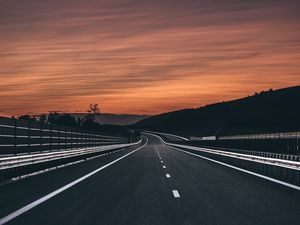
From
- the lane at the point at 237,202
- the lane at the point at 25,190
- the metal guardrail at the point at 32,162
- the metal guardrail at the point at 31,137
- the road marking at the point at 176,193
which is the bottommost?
the lane at the point at 237,202

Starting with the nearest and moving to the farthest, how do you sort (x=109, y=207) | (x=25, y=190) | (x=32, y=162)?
1. (x=109, y=207)
2. (x=25, y=190)
3. (x=32, y=162)

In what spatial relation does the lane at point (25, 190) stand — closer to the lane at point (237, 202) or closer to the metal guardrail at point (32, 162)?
the metal guardrail at point (32, 162)

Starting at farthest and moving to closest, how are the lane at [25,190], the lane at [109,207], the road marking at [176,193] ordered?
1. the road marking at [176,193]
2. the lane at [25,190]
3. the lane at [109,207]

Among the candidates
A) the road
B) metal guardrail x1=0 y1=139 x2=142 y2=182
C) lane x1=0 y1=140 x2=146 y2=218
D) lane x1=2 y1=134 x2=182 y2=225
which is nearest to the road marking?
the road

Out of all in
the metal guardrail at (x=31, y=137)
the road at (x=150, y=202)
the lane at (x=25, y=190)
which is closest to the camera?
the road at (x=150, y=202)

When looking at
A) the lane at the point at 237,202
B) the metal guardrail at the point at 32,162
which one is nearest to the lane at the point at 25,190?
the metal guardrail at the point at 32,162

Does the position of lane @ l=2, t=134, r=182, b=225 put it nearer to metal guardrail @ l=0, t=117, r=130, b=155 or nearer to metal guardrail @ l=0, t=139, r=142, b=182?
metal guardrail @ l=0, t=139, r=142, b=182

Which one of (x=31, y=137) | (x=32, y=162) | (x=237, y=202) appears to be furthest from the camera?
(x=31, y=137)

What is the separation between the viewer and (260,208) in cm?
1283

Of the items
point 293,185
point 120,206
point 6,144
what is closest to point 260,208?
point 120,206

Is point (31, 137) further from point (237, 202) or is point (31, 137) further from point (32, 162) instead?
point (237, 202)

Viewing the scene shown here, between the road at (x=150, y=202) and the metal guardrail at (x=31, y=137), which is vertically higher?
the metal guardrail at (x=31, y=137)

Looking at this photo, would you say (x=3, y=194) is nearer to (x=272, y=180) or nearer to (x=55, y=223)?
(x=55, y=223)

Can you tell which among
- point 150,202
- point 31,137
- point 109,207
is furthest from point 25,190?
point 31,137
